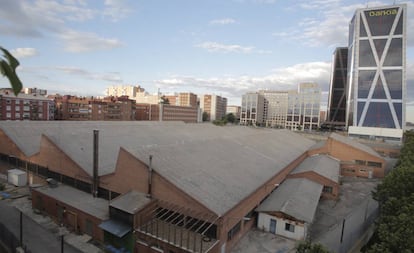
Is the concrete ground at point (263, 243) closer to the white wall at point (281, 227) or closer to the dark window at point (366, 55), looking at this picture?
the white wall at point (281, 227)

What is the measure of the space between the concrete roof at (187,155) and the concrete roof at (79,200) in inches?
100

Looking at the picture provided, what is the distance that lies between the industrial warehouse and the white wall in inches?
3.2

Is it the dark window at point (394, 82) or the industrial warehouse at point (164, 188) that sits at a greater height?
the dark window at point (394, 82)

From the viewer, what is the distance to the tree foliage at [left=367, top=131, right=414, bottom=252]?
40.7 feet

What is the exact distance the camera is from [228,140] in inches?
1291

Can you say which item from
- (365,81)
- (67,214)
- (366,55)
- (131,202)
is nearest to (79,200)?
(67,214)

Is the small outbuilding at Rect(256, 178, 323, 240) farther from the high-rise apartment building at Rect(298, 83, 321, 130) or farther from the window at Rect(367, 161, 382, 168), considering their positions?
the high-rise apartment building at Rect(298, 83, 321, 130)

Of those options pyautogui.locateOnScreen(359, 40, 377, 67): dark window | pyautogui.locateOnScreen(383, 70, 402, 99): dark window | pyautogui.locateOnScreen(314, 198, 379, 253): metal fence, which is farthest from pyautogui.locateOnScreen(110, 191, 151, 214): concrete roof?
pyautogui.locateOnScreen(359, 40, 377, 67): dark window

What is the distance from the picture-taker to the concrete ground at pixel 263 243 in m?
16.7

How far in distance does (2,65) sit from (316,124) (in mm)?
139182

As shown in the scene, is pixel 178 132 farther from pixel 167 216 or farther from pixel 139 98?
pixel 139 98

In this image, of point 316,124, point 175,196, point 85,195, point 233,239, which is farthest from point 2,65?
point 316,124

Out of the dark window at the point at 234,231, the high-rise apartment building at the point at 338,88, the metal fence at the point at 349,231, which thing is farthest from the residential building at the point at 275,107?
the dark window at the point at 234,231

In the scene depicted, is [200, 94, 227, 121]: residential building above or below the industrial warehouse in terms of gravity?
above
